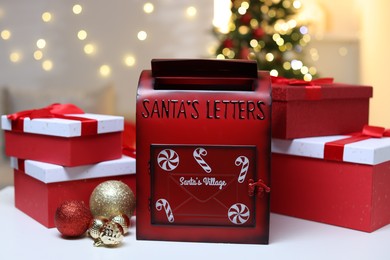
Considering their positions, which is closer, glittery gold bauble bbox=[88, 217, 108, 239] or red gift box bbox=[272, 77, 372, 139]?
glittery gold bauble bbox=[88, 217, 108, 239]

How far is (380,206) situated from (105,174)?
2.15 feet

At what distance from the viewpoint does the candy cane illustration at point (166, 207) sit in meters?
1.05

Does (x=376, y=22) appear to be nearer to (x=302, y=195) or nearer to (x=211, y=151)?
(x=302, y=195)

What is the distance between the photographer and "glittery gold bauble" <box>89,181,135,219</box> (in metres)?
1.12

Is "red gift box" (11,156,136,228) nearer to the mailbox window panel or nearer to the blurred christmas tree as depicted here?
the mailbox window panel

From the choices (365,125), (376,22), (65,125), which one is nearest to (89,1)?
(65,125)

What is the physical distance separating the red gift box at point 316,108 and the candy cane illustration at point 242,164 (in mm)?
239

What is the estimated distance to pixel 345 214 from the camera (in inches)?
46.6

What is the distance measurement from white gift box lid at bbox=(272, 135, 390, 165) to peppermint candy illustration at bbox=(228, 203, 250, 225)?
0.27 metres

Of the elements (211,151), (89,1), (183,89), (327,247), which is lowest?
(327,247)

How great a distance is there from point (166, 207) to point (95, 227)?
0.15 m

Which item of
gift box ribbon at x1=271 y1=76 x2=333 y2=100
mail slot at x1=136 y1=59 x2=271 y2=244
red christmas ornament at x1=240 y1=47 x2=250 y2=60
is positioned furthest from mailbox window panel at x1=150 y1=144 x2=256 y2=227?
red christmas ornament at x1=240 y1=47 x2=250 y2=60

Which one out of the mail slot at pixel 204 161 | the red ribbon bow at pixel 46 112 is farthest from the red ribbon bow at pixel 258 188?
the red ribbon bow at pixel 46 112

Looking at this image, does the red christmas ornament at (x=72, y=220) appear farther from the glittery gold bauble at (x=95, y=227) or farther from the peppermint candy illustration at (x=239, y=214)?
the peppermint candy illustration at (x=239, y=214)
